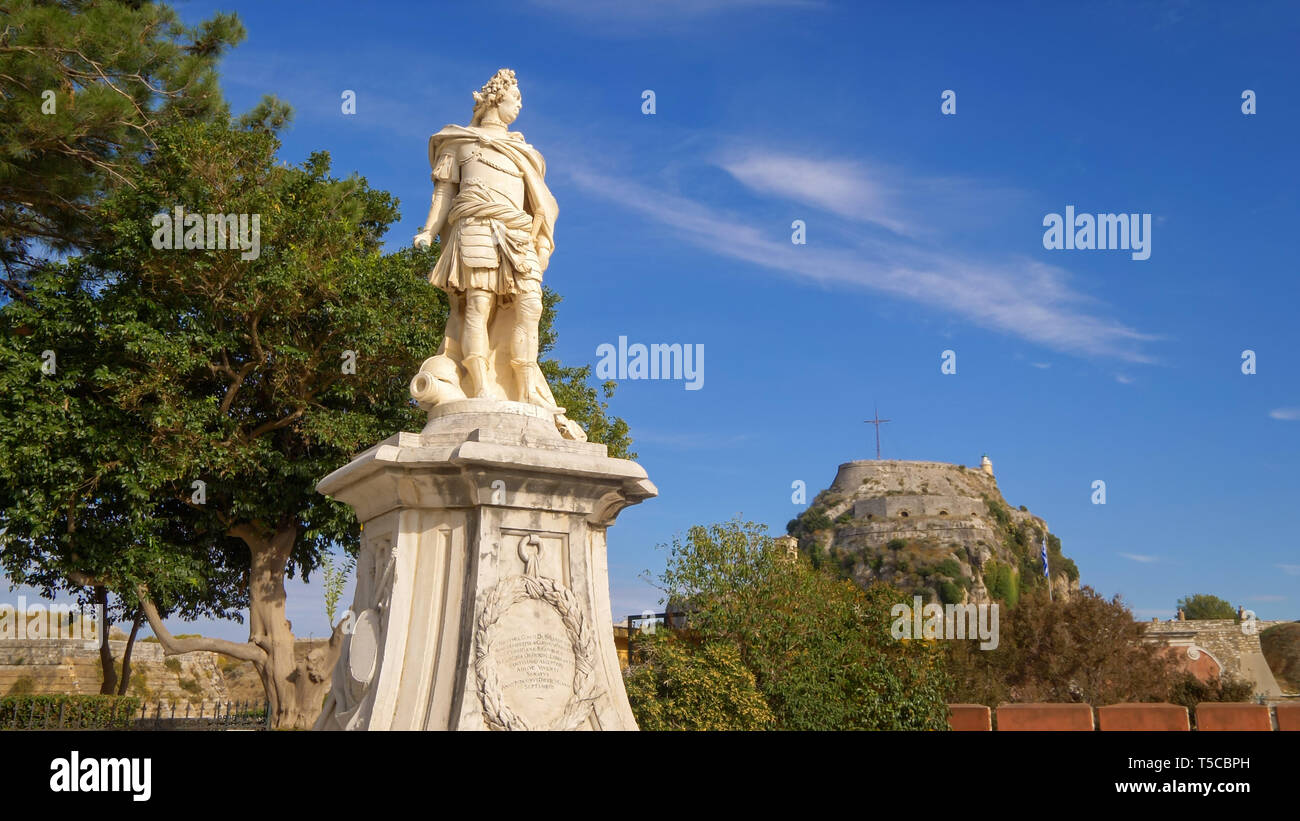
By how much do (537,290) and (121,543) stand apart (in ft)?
34.9

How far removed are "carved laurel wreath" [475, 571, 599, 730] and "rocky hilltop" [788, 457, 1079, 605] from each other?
8434 centimetres

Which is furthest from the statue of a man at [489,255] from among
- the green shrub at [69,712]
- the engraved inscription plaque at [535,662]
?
the green shrub at [69,712]

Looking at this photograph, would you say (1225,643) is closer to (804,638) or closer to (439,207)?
(804,638)

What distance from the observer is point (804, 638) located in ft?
51.5

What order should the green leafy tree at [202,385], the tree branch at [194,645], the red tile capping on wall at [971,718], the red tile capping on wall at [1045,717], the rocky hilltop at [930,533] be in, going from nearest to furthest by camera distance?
1. the red tile capping on wall at [1045,717]
2. the red tile capping on wall at [971,718]
3. the green leafy tree at [202,385]
4. the tree branch at [194,645]
5. the rocky hilltop at [930,533]

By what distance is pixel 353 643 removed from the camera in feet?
22.2

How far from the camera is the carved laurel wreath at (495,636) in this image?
630 centimetres

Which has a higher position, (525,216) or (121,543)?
(525,216)

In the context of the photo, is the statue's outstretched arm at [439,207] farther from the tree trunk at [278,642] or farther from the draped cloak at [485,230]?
the tree trunk at [278,642]

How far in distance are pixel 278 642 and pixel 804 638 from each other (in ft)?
29.4

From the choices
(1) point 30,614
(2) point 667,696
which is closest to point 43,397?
(2) point 667,696

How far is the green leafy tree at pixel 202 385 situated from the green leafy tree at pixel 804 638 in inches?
224

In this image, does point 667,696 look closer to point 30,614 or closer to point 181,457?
point 181,457

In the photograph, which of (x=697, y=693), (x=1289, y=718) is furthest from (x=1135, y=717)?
(x=697, y=693)
